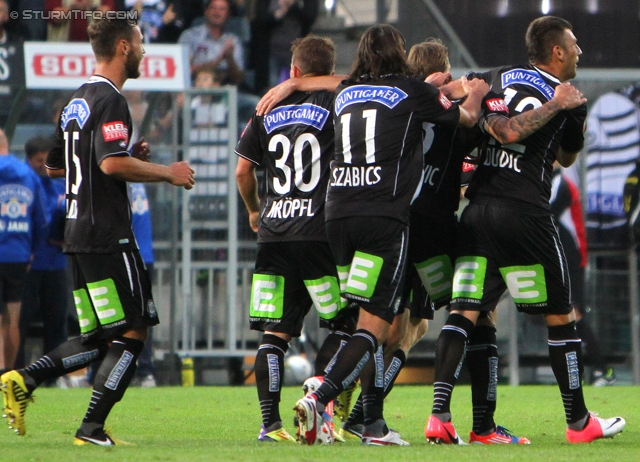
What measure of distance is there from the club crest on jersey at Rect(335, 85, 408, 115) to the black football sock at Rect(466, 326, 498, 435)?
142 centimetres

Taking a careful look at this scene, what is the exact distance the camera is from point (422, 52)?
274 inches

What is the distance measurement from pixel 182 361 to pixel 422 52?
6635 mm

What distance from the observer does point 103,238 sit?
19.3ft

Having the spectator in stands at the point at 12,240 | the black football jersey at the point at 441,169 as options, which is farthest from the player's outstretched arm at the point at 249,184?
the spectator in stands at the point at 12,240

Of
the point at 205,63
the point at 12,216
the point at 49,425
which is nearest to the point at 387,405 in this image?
the point at 49,425

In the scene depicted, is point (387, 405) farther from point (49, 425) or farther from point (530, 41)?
point (530, 41)

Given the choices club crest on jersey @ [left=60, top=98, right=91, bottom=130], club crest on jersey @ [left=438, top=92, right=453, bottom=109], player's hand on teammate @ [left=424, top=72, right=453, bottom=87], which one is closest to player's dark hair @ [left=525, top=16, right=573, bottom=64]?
player's hand on teammate @ [left=424, top=72, right=453, bottom=87]

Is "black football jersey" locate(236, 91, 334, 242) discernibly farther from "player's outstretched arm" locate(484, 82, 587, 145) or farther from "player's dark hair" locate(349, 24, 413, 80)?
"player's outstretched arm" locate(484, 82, 587, 145)

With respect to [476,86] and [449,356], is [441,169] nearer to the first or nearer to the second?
[476,86]

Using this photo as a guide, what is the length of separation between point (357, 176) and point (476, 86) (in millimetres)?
870

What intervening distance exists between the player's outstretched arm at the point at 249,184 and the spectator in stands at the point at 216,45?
9.20 meters

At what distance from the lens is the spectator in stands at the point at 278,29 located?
16.6 m

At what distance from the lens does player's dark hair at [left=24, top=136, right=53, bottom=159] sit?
38.4 feet

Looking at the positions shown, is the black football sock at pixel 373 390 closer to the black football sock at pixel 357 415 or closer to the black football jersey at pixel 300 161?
the black football sock at pixel 357 415
